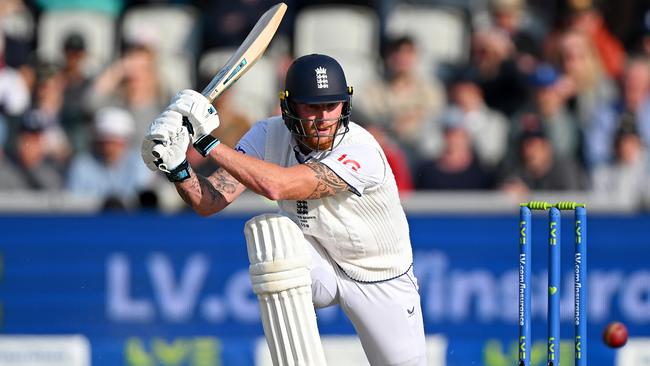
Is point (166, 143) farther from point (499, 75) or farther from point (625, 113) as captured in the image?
point (625, 113)

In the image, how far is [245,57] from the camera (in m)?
4.65

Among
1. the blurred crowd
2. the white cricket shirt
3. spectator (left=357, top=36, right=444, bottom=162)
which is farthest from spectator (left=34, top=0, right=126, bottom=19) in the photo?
the white cricket shirt

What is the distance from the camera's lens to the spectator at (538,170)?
7859 millimetres

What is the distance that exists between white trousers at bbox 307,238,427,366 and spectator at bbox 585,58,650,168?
367 centimetres

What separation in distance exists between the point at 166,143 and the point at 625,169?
15.0ft

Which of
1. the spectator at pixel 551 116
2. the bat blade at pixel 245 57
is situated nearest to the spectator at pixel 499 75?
the spectator at pixel 551 116

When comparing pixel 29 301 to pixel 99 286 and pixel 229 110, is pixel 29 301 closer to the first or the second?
pixel 99 286

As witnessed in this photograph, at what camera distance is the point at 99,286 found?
687 centimetres

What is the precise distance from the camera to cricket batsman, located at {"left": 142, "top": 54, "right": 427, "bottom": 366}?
14.3 feet

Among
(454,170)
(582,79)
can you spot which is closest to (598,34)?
(582,79)

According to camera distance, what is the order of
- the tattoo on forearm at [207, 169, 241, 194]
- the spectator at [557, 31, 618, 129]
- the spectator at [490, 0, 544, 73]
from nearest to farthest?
the tattoo on forearm at [207, 169, 241, 194] → the spectator at [557, 31, 618, 129] → the spectator at [490, 0, 544, 73]

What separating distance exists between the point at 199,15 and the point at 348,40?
1144 mm

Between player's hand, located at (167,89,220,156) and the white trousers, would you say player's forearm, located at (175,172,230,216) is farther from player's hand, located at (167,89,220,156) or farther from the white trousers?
the white trousers

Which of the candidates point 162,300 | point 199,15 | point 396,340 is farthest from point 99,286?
point 199,15
